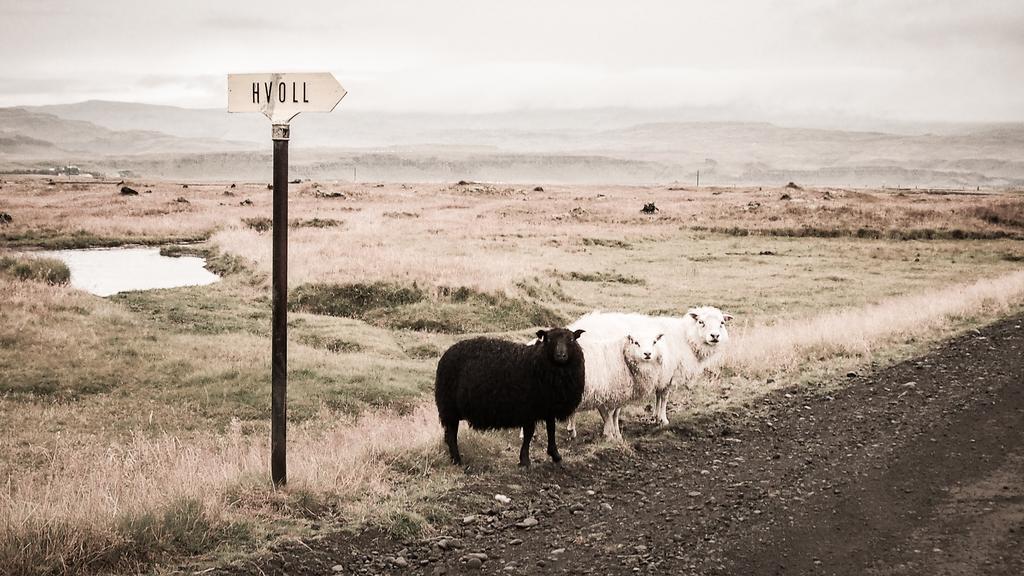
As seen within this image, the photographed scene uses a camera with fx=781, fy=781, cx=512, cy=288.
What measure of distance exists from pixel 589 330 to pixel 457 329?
953 cm

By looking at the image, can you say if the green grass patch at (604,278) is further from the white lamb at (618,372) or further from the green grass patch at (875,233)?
the green grass patch at (875,233)

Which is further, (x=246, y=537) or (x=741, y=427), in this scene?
(x=741, y=427)

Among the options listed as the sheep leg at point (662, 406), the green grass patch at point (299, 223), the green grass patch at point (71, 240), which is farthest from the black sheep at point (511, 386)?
the green grass patch at point (299, 223)

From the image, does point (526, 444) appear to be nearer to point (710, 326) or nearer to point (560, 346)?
point (560, 346)

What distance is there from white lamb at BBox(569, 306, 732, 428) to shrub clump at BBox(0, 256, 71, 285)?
2079cm

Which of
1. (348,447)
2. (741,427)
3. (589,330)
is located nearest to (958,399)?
(741,427)

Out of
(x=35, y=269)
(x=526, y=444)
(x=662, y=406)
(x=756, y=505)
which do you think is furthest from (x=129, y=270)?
(x=756, y=505)

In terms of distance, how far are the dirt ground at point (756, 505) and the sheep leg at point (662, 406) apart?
0.35m

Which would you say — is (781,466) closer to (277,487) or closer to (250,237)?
(277,487)

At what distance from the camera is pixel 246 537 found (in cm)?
723

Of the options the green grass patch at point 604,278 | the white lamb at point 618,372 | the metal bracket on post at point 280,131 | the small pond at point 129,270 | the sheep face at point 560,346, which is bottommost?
the small pond at point 129,270

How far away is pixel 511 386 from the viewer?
9.84m

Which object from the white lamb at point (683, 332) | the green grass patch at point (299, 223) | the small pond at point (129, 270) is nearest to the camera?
the white lamb at point (683, 332)

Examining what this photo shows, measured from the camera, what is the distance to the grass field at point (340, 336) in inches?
307
